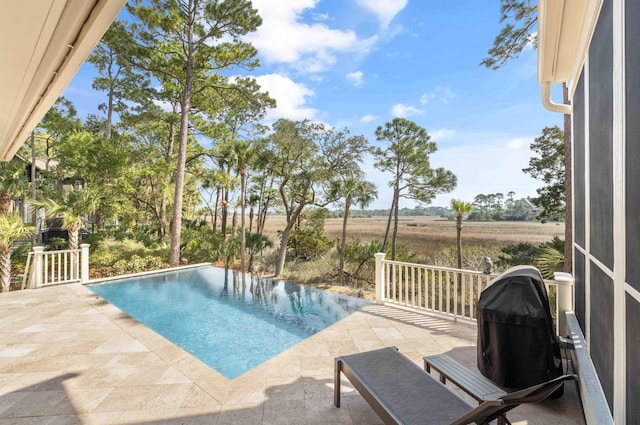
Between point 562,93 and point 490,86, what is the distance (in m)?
6.96

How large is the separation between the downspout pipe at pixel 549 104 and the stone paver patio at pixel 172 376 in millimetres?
2991

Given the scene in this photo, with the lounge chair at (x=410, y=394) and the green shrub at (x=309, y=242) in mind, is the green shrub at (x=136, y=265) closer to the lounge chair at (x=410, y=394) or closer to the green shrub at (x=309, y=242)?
the green shrub at (x=309, y=242)

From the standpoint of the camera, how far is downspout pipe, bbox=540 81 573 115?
3.31 meters

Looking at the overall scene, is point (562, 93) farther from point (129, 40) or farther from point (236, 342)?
point (129, 40)

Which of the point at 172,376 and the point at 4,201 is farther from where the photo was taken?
the point at 4,201

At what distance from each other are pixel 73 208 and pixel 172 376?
8504mm

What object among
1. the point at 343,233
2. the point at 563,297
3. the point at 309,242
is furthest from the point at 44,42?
the point at 309,242

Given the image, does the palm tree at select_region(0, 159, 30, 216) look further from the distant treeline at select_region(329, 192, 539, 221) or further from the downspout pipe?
the downspout pipe

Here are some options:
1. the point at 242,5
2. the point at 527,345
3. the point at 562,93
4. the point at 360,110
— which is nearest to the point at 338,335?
the point at 527,345

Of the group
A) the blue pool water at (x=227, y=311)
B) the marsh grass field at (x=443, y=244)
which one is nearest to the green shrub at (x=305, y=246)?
the marsh grass field at (x=443, y=244)

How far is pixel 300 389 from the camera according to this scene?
9.29 feet

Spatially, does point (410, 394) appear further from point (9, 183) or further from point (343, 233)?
point (9, 183)

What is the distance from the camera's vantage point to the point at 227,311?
6133 millimetres

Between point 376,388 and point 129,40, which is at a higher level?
point 129,40
